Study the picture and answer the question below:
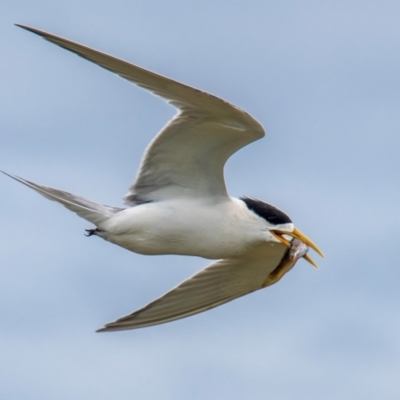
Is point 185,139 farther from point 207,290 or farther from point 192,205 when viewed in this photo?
point 207,290

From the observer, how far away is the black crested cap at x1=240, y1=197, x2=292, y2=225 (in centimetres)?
1267

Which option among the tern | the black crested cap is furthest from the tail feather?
the black crested cap

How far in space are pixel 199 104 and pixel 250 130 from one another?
57 cm

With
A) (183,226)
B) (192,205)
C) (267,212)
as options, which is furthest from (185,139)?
(267,212)

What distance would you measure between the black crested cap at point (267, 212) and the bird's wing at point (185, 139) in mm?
363

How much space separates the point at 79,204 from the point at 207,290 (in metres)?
2.52

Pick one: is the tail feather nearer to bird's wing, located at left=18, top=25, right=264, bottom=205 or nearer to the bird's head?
bird's wing, located at left=18, top=25, right=264, bottom=205

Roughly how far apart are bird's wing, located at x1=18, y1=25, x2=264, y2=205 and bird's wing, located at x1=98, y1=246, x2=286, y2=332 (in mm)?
1565

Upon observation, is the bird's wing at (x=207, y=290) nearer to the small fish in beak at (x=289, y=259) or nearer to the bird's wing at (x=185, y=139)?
the small fish in beak at (x=289, y=259)

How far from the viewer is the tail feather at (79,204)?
12.2 m

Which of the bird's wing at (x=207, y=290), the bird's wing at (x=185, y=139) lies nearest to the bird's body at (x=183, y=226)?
the bird's wing at (x=185, y=139)

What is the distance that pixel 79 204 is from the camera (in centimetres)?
1229

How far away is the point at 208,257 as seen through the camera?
12.8m

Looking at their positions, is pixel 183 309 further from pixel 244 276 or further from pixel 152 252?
pixel 152 252
